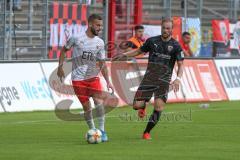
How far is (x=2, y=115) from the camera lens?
2264 centimetres

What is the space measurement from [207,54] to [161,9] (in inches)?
129

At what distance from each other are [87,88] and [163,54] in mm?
1813

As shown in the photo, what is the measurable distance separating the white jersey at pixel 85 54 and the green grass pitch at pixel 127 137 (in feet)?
4.30

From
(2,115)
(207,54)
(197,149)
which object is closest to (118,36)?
(207,54)

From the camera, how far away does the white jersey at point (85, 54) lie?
1627cm

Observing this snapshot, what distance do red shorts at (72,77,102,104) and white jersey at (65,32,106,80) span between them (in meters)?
0.09

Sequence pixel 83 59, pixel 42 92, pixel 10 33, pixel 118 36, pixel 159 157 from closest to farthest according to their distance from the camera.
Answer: pixel 159 157 < pixel 83 59 < pixel 42 92 < pixel 10 33 < pixel 118 36

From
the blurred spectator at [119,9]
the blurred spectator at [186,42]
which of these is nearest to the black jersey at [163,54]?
the blurred spectator at [186,42]

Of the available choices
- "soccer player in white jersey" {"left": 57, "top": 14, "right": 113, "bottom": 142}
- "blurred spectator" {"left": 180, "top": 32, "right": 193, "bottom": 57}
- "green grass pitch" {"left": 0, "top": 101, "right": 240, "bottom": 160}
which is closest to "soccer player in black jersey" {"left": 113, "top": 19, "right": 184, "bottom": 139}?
"green grass pitch" {"left": 0, "top": 101, "right": 240, "bottom": 160}

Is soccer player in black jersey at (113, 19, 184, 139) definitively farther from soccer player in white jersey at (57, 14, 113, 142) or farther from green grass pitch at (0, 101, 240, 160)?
soccer player in white jersey at (57, 14, 113, 142)

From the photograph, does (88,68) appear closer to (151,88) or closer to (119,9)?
(151,88)

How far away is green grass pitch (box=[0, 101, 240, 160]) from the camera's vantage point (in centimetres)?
1373

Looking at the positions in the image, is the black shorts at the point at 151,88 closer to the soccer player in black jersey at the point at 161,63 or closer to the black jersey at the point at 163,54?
the soccer player in black jersey at the point at 161,63

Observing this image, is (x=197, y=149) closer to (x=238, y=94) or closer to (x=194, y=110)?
(x=194, y=110)
